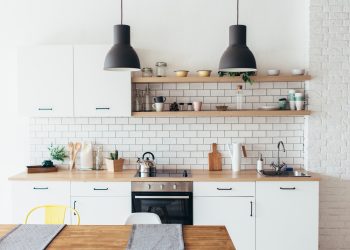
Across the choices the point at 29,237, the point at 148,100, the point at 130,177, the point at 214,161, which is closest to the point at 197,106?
the point at 148,100

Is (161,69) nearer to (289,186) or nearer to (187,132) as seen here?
(187,132)

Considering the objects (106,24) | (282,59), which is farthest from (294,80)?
(106,24)

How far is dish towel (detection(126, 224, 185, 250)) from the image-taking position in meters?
2.62

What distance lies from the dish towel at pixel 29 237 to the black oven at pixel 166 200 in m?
1.55

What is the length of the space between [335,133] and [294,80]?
83 cm

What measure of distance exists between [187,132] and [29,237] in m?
2.75

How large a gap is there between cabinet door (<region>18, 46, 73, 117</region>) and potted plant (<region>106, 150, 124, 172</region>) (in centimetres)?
74

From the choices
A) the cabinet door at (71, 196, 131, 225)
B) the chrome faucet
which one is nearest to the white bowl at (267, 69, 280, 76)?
the chrome faucet

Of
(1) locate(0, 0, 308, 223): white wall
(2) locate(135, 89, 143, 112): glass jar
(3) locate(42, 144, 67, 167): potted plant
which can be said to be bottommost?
(3) locate(42, 144, 67, 167): potted plant

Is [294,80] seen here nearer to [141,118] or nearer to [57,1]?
[141,118]

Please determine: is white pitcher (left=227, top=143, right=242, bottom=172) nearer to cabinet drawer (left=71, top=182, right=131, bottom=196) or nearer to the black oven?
the black oven

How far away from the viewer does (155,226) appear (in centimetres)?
303

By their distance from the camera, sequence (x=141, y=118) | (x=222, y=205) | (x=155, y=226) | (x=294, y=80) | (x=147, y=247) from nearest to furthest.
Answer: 1. (x=147, y=247)
2. (x=155, y=226)
3. (x=222, y=205)
4. (x=294, y=80)
5. (x=141, y=118)

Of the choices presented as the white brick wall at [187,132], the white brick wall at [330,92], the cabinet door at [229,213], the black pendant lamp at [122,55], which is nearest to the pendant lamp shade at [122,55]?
the black pendant lamp at [122,55]
